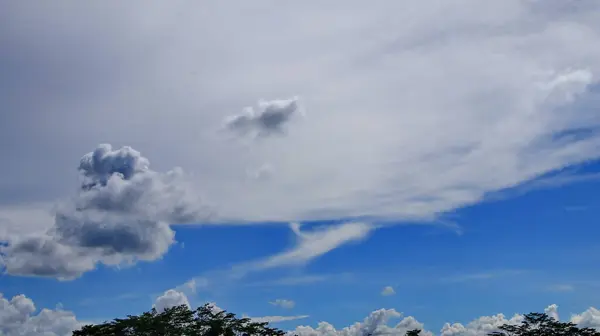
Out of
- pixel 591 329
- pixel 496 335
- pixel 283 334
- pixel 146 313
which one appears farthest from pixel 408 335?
pixel 146 313

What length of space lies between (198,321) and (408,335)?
3767 centimetres

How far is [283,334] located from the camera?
104062mm

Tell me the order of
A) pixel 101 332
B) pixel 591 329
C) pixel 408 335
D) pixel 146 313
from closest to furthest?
pixel 101 332, pixel 146 313, pixel 591 329, pixel 408 335

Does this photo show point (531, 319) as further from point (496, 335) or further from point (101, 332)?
point (101, 332)

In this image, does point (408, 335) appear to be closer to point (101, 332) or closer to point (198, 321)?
point (198, 321)

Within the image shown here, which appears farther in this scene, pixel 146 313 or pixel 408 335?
pixel 408 335

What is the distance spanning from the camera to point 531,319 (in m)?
102

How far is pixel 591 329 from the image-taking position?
99.9 m

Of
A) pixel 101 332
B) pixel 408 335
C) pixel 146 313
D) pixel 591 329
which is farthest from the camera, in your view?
pixel 408 335

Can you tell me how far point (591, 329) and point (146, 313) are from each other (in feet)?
232

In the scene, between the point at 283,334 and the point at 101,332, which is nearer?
the point at 101,332

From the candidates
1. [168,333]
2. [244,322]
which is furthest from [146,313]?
[244,322]

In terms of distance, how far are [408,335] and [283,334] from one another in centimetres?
2246

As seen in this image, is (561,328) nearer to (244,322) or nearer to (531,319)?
(531,319)
